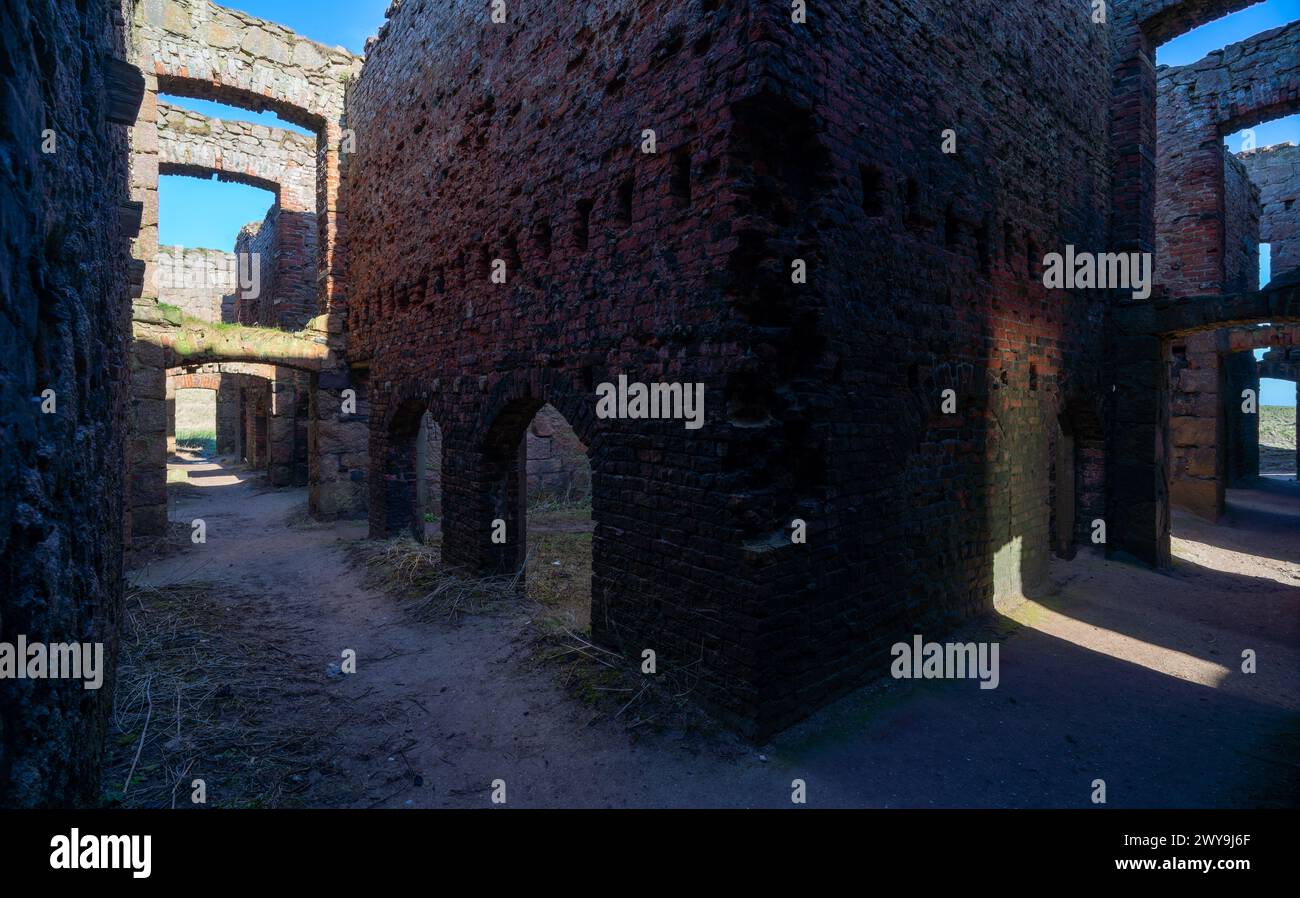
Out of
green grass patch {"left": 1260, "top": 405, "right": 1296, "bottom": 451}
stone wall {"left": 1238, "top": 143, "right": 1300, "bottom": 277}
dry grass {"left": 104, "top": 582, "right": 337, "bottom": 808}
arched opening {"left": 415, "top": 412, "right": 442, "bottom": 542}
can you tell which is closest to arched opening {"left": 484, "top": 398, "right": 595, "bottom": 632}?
arched opening {"left": 415, "top": 412, "right": 442, "bottom": 542}

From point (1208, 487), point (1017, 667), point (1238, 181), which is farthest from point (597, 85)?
point (1238, 181)

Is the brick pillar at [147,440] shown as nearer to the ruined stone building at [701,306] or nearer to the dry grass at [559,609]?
the ruined stone building at [701,306]

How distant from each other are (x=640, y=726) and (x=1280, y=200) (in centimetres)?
2304

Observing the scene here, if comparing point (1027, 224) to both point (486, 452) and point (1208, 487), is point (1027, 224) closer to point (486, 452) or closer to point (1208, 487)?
point (486, 452)

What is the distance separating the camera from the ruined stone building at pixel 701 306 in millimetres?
2951

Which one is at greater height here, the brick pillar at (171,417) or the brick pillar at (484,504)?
the brick pillar at (171,417)

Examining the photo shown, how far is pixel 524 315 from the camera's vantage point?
5.91 m

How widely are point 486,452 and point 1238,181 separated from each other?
58.5 feet

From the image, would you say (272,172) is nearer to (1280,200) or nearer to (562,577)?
(562,577)

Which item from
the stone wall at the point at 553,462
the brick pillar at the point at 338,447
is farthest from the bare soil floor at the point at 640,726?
the stone wall at the point at 553,462

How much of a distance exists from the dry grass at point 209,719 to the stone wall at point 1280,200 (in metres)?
23.4

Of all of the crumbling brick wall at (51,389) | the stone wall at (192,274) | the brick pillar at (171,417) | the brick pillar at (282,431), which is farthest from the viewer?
the brick pillar at (171,417)

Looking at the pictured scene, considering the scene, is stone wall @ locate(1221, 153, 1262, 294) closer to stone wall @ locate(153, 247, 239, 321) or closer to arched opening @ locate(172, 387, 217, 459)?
stone wall @ locate(153, 247, 239, 321)

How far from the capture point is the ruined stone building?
116 inches
